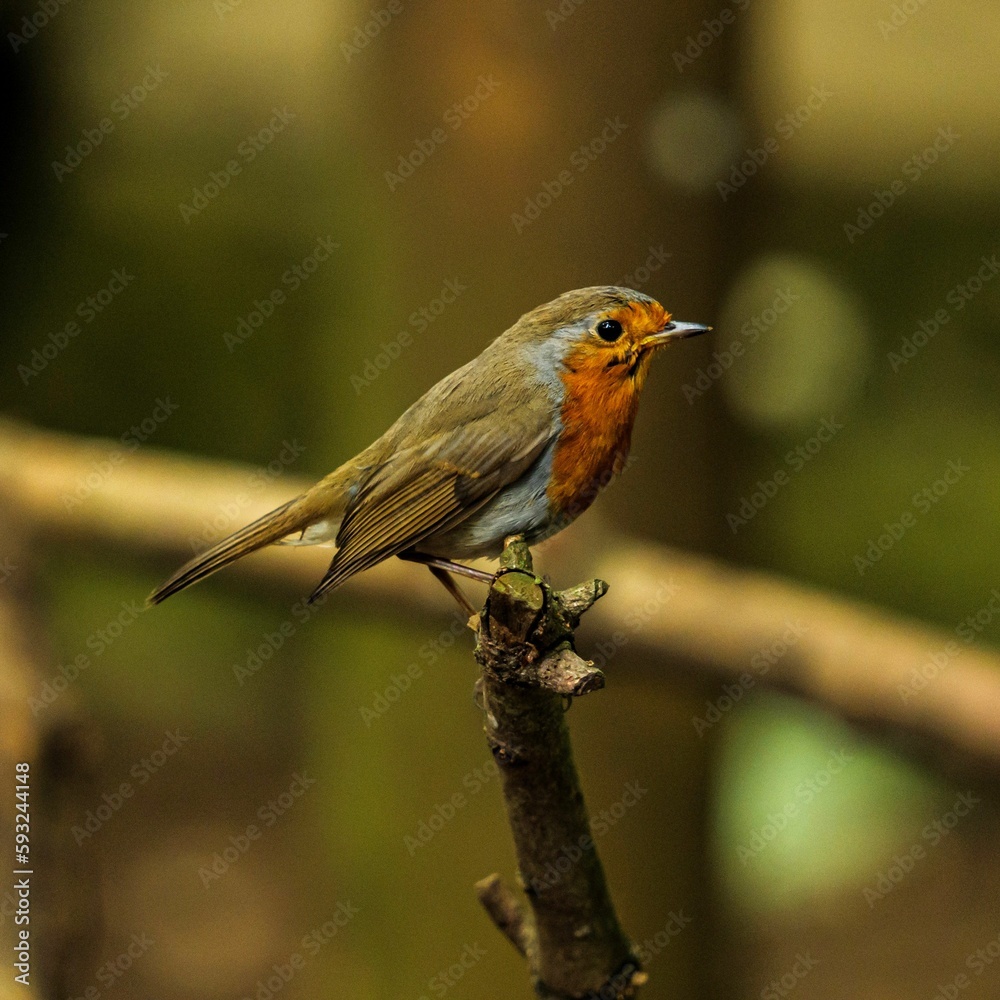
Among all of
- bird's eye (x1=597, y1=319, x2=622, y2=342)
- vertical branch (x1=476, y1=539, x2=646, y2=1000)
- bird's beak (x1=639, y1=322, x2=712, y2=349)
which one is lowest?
vertical branch (x1=476, y1=539, x2=646, y2=1000)

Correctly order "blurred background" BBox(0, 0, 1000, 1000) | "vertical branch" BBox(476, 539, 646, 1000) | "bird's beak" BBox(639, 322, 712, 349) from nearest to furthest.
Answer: "vertical branch" BBox(476, 539, 646, 1000) < "bird's beak" BBox(639, 322, 712, 349) < "blurred background" BBox(0, 0, 1000, 1000)

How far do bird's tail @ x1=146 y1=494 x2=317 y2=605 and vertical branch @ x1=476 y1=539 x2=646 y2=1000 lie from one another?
0.65 m

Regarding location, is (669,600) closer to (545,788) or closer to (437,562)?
(437,562)

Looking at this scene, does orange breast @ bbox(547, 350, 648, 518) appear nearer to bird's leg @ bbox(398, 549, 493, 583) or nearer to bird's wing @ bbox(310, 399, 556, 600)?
bird's wing @ bbox(310, 399, 556, 600)

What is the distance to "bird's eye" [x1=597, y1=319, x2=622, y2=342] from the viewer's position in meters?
2.16

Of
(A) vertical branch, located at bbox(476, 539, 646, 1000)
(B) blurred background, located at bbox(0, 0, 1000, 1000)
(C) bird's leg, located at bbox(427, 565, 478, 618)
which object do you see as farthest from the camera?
(B) blurred background, located at bbox(0, 0, 1000, 1000)

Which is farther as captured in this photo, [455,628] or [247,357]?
[247,357]

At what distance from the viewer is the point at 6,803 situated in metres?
2.55

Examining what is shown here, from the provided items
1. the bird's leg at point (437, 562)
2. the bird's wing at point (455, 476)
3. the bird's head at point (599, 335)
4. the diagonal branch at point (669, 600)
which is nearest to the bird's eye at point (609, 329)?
the bird's head at point (599, 335)

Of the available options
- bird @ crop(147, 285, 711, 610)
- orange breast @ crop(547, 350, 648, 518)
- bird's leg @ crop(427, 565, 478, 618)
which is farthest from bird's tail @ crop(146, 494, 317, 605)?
orange breast @ crop(547, 350, 648, 518)

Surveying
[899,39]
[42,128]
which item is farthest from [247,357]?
[899,39]

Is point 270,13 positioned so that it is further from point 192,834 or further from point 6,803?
point 192,834

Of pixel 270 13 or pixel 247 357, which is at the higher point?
pixel 270 13

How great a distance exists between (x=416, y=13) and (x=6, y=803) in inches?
101
